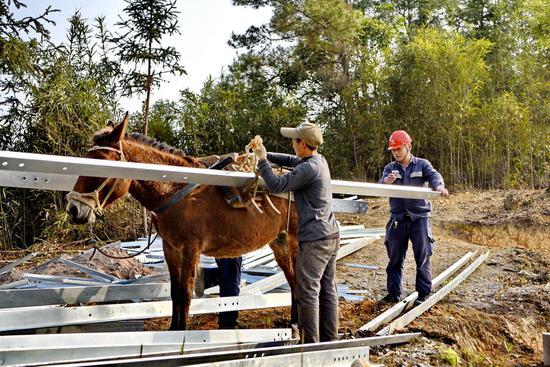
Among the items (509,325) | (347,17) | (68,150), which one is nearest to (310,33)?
(347,17)

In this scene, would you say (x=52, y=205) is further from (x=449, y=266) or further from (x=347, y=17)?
(x=347, y=17)

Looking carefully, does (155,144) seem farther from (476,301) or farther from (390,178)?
(476,301)

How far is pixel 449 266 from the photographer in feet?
30.1

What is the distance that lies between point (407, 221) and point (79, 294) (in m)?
3.55

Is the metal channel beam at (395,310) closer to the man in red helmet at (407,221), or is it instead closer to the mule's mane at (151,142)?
the man in red helmet at (407,221)

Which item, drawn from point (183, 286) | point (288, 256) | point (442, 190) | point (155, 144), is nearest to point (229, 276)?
point (288, 256)

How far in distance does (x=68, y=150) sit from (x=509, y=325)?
25.6 feet

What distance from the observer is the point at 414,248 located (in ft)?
22.2

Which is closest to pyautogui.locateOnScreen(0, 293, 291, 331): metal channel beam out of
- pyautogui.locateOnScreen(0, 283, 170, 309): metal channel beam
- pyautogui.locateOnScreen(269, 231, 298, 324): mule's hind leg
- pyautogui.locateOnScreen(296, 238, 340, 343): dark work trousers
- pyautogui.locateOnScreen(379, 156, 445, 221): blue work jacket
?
pyautogui.locateOnScreen(269, 231, 298, 324): mule's hind leg

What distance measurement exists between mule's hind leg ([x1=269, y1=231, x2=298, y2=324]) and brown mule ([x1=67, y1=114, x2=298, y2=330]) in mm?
180

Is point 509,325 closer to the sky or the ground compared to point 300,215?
closer to the ground

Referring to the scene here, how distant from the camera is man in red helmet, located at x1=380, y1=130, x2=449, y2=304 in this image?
667 centimetres

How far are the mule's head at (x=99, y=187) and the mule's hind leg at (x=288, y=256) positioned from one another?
5.55ft

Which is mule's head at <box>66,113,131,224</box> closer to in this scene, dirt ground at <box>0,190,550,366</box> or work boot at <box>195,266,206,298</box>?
dirt ground at <box>0,190,550,366</box>
